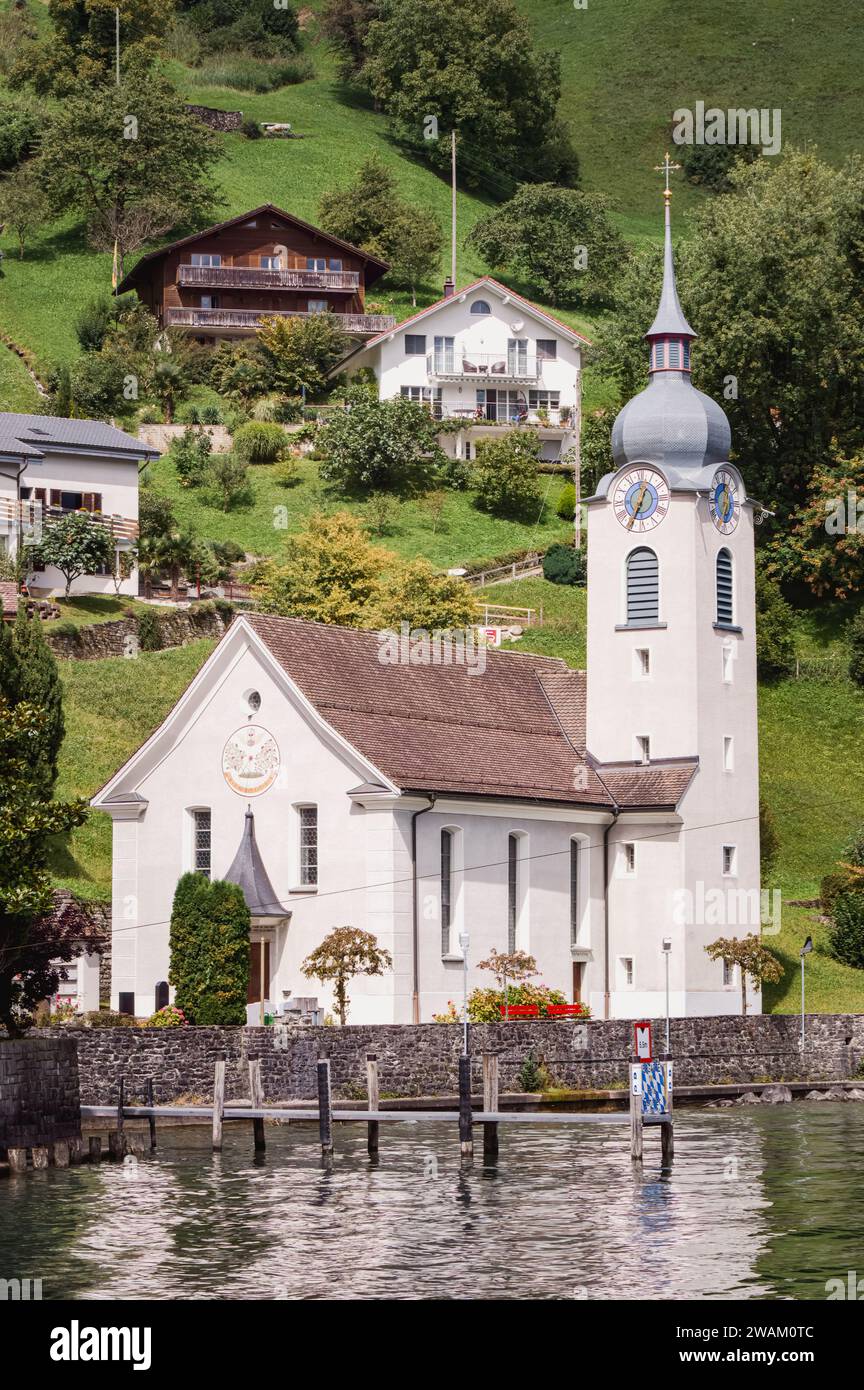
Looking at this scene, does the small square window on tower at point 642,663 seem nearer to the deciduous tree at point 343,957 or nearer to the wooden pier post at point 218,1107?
the deciduous tree at point 343,957

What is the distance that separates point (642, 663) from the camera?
6881 centimetres

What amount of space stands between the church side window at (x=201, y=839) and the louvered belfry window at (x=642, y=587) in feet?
45.2

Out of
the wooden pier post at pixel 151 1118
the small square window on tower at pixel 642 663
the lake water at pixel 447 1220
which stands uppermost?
the small square window on tower at pixel 642 663

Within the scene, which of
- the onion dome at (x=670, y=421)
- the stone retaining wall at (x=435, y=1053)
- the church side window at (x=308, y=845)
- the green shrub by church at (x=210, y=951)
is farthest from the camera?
the onion dome at (x=670, y=421)

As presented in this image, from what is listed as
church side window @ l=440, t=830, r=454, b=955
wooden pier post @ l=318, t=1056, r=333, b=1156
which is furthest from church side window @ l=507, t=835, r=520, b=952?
wooden pier post @ l=318, t=1056, r=333, b=1156

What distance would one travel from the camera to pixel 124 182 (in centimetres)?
13950

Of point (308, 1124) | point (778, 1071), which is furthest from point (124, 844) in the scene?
point (778, 1071)

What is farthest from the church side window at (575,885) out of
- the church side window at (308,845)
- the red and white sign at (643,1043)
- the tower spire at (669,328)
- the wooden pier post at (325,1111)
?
the wooden pier post at (325,1111)

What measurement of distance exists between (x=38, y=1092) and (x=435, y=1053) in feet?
41.3

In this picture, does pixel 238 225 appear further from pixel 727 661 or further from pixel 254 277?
pixel 727 661

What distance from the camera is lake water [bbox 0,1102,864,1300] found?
32.4 meters

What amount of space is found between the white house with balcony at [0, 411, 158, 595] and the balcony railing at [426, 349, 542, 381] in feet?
86.0

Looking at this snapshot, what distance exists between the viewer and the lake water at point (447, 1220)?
32.4 m

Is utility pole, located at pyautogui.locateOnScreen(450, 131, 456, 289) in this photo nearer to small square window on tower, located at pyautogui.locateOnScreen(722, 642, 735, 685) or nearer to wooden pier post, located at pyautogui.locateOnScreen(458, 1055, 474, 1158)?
small square window on tower, located at pyautogui.locateOnScreen(722, 642, 735, 685)
